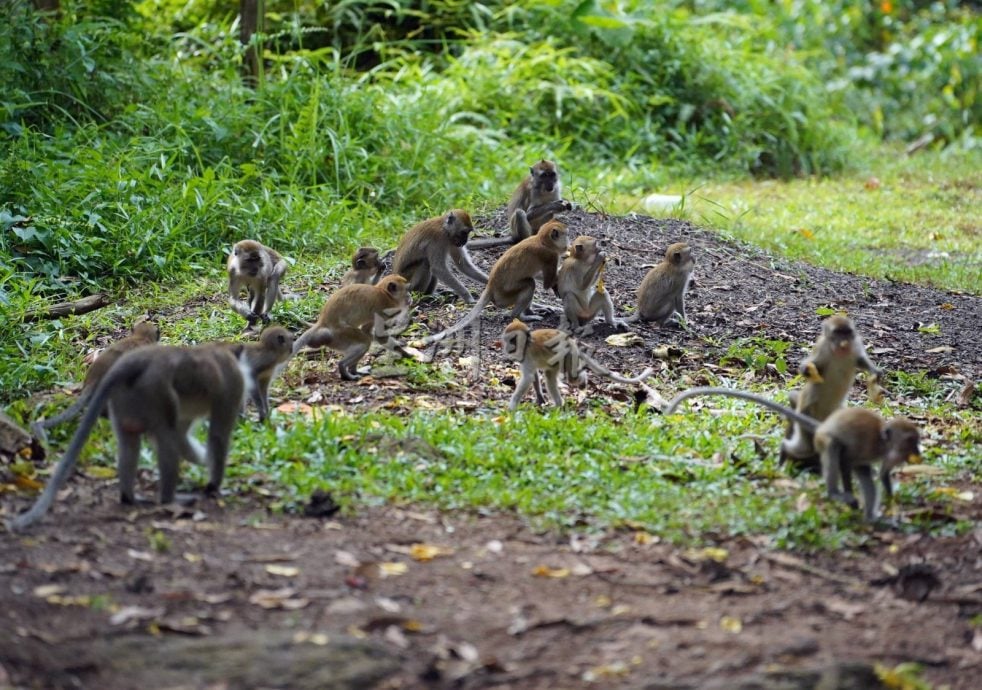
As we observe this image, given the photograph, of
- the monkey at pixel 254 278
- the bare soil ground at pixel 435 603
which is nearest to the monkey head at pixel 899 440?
the bare soil ground at pixel 435 603

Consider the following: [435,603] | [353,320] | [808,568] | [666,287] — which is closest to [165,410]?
[435,603]

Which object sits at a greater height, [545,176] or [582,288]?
[545,176]

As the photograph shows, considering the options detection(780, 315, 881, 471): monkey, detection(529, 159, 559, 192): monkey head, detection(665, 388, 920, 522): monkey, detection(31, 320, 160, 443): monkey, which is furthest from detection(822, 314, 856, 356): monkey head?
detection(529, 159, 559, 192): monkey head

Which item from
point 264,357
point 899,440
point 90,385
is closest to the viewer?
point 899,440

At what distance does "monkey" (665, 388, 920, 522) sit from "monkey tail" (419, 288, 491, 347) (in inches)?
132

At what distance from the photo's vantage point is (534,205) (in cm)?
1096

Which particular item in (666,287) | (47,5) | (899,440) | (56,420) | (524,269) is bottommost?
(56,420)

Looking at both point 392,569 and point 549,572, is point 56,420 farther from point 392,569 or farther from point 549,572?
point 549,572

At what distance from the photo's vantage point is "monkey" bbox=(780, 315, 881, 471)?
6668mm

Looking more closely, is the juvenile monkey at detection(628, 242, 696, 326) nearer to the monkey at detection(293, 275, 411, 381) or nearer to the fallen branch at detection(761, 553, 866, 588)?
the monkey at detection(293, 275, 411, 381)

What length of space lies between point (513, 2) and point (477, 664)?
14.5m

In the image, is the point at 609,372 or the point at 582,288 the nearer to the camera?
the point at 609,372

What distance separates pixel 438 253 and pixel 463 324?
87cm

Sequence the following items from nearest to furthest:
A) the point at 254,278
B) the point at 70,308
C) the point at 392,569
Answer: the point at 392,569, the point at 254,278, the point at 70,308
